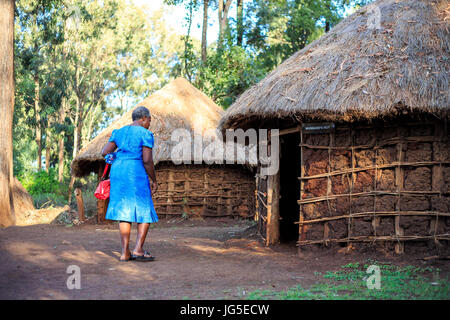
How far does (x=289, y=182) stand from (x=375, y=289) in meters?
5.17

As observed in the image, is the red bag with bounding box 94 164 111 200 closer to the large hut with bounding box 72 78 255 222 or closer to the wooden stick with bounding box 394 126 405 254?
the wooden stick with bounding box 394 126 405 254

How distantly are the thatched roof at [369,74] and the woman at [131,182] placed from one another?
190 centimetres

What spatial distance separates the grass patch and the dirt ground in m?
0.18

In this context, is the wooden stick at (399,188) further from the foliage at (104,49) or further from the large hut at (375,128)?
the foliage at (104,49)

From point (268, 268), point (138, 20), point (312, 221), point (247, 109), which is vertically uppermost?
point (138, 20)

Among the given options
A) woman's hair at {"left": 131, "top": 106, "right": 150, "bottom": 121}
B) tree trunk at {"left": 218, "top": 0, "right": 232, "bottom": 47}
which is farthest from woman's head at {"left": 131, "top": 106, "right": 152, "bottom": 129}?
tree trunk at {"left": 218, "top": 0, "right": 232, "bottom": 47}

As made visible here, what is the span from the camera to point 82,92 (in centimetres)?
2358

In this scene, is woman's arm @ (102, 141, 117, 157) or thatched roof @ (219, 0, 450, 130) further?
thatched roof @ (219, 0, 450, 130)

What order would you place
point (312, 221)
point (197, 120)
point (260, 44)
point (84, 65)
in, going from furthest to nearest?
point (84, 65), point (260, 44), point (197, 120), point (312, 221)

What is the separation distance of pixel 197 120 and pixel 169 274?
27.6 feet

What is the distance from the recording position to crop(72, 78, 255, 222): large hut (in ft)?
38.8
